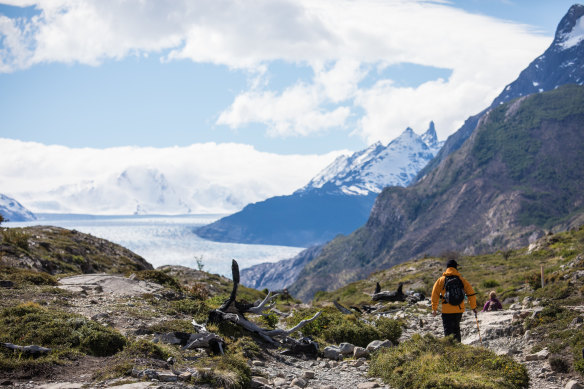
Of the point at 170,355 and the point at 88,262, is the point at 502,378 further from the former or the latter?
the point at 88,262

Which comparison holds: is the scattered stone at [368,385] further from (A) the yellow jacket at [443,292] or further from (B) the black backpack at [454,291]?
(B) the black backpack at [454,291]

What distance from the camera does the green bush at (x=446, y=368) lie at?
11.8 metres

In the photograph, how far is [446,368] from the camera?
12867mm

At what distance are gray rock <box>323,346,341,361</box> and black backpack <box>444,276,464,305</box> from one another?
429 centimetres

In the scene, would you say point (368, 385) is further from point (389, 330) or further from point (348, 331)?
point (389, 330)

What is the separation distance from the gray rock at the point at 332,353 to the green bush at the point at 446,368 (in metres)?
1.86

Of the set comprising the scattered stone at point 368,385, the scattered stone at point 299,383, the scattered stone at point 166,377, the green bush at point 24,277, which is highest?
the green bush at point 24,277

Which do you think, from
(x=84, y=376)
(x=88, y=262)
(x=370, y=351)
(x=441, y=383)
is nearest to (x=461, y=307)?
(x=370, y=351)

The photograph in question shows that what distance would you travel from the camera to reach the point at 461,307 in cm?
1638

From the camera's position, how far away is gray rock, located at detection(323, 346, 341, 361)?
1702 centimetres

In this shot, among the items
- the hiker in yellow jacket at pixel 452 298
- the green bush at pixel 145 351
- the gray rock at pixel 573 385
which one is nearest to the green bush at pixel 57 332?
the green bush at pixel 145 351

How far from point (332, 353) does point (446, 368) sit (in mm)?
5151

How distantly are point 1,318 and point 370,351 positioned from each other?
12.1m

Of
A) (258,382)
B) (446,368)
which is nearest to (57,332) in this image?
(258,382)
